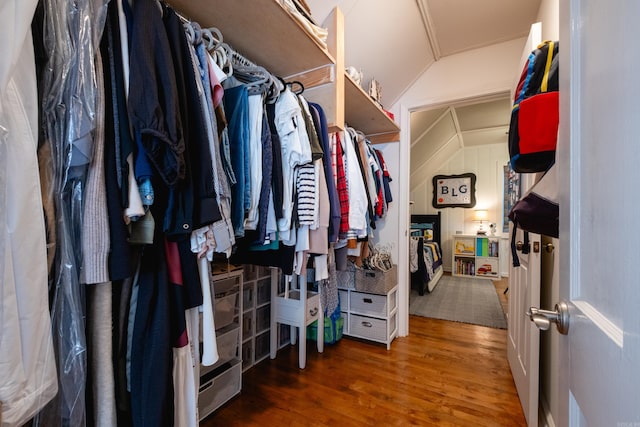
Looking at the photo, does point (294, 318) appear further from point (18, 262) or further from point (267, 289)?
point (18, 262)

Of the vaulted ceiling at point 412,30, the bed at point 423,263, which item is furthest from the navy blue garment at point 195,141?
the bed at point 423,263

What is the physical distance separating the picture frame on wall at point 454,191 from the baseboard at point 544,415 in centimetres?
432

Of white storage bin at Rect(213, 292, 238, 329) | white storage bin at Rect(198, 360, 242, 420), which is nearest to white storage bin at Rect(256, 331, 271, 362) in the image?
white storage bin at Rect(198, 360, 242, 420)

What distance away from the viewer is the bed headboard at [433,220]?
Result: 523 cm

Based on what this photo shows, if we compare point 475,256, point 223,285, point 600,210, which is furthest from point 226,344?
point 475,256

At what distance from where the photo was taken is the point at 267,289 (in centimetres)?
203

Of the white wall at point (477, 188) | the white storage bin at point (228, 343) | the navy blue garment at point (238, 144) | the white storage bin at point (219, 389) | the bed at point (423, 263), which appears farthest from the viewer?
the white wall at point (477, 188)

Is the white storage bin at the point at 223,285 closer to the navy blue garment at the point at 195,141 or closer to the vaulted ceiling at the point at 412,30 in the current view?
the navy blue garment at the point at 195,141

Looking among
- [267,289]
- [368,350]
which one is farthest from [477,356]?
[267,289]

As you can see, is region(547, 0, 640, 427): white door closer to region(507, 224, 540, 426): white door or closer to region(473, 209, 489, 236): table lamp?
region(507, 224, 540, 426): white door

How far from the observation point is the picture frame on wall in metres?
5.24

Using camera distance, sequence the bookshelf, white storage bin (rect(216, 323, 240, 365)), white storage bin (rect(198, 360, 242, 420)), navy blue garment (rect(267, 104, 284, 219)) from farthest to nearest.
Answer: the bookshelf → white storage bin (rect(216, 323, 240, 365)) → white storage bin (rect(198, 360, 242, 420)) → navy blue garment (rect(267, 104, 284, 219))

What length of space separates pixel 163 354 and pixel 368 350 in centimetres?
180

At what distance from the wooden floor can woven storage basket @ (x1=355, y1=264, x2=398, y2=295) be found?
473 mm
